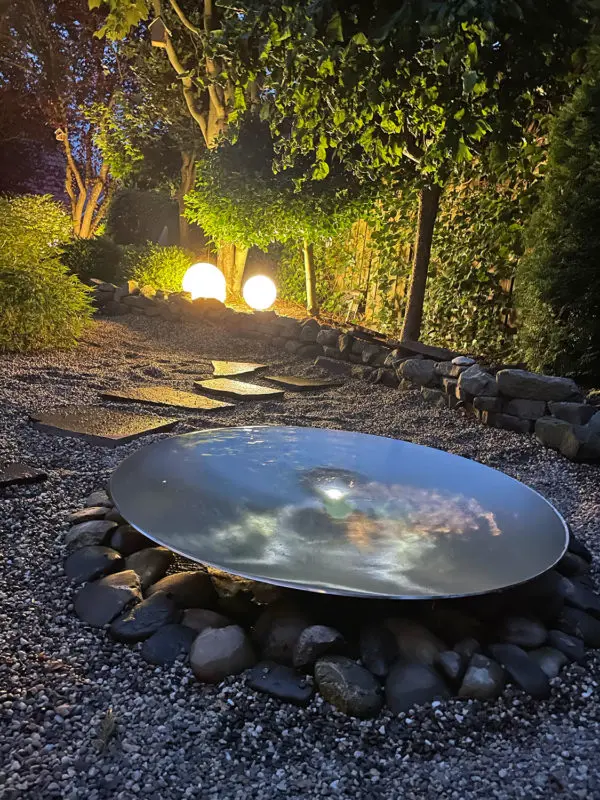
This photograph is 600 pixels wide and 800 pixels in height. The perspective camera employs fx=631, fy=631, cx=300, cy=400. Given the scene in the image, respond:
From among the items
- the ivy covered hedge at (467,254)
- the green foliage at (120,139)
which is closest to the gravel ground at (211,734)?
the ivy covered hedge at (467,254)

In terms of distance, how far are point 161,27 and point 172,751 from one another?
8.40 meters

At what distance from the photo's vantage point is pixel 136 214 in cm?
1220

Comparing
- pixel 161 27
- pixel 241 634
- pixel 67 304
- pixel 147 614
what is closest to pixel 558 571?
pixel 241 634

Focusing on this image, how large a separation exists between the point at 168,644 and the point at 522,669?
2.83ft

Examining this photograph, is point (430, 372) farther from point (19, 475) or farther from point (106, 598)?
point (106, 598)

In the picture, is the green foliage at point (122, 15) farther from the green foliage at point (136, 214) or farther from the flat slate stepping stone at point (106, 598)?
the green foliage at point (136, 214)

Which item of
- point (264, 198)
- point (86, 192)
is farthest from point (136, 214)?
point (264, 198)

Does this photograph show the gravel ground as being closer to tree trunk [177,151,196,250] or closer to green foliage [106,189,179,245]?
tree trunk [177,151,196,250]

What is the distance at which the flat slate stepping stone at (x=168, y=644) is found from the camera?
1522 mm

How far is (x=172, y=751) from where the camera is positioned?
1241mm

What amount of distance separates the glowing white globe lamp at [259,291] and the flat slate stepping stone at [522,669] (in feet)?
19.8

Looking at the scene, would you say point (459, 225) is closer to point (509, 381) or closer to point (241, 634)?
point (509, 381)

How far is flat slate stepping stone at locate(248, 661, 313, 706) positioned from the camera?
4.65ft

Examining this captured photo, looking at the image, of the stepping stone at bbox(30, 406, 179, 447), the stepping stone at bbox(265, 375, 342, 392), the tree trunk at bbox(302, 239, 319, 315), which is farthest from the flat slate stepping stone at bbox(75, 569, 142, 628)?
the tree trunk at bbox(302, 239, 319, 315)
